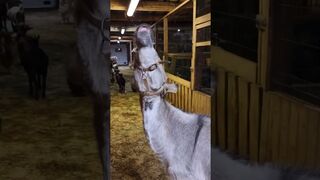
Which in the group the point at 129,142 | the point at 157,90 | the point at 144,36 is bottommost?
the point at 129,142

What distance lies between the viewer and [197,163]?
2.78ft

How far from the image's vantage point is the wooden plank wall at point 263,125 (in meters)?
0.82

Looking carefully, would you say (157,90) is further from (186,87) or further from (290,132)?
(290,132)

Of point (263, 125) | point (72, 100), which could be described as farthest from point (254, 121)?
point (72, 100)

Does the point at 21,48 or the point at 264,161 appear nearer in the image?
the point at 21,48

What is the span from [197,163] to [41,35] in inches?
16.2

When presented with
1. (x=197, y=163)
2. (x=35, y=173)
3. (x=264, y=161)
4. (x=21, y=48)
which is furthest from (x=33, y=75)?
(x=264, y=161)

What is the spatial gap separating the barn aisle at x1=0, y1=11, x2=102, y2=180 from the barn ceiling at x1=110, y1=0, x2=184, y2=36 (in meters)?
0.09

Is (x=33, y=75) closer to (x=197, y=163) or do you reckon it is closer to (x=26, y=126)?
(x=26, y=126)

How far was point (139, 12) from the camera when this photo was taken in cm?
81

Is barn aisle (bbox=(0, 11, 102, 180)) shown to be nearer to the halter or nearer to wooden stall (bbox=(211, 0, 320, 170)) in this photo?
the halter

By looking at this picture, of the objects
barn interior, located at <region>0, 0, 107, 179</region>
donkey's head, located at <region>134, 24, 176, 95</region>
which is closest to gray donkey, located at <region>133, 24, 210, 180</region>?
donkey's head, located at <region>134, 24, 176, 95</region>

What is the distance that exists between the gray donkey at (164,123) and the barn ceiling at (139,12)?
0.04 m

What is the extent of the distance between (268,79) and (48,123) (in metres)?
0.45
